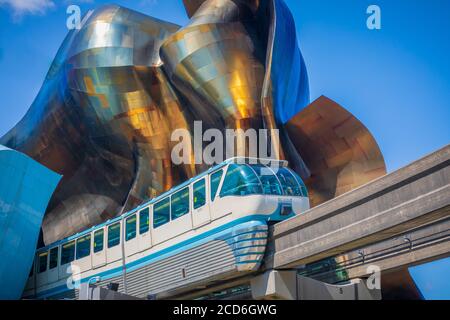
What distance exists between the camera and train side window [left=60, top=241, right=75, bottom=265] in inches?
1005

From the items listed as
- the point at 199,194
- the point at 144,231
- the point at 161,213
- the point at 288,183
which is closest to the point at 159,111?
the point at 144,231

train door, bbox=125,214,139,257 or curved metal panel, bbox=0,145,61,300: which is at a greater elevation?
curved metal panel, bbox=0,145,61,300

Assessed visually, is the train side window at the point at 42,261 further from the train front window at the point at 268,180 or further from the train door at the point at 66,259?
the train front window at the point at 268,180

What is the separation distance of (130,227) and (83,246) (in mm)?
3712

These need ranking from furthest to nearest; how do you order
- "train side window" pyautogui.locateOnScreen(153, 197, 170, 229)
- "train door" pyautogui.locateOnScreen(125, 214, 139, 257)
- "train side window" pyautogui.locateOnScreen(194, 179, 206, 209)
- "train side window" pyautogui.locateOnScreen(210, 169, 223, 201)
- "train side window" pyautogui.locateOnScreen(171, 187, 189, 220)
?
"train door" pyautogui.locateOnScreen(125, 214, 139, 257) < "train side window" pyautogui.locateOnScreen(153, 197, 170, 229) < "train side window" pyautogui.locateOnScreen(171, 187, 189, 220) < "train side window" pyautogui.locateOnScreen(194, 179, 206, 209) < "train side window" pyautogui.locateOnScreen(210, 169, 223, 201)

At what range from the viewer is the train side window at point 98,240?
2334cm

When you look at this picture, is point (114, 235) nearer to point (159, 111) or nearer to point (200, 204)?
point (200, 204)

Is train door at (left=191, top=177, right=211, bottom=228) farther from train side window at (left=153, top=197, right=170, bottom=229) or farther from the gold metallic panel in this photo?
the gold metallic panel

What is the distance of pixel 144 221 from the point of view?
69.4ft

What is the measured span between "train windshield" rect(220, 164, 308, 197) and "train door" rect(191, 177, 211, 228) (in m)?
0.77

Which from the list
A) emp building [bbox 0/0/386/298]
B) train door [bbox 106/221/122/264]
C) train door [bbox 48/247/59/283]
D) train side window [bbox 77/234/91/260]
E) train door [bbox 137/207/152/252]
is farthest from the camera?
emp building [bbox 0/0/386/298]

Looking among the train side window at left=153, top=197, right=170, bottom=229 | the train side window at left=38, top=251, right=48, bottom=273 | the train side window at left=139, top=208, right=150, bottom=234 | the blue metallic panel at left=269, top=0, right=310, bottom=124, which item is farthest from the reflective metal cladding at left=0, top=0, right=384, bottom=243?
the train side window at left=153, top=197, right=170, bottom=229

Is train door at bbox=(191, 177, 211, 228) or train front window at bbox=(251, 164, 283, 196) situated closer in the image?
train front window at bbox=(251, 164, 283, 196)

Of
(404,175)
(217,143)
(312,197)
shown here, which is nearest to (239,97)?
(217,143)
